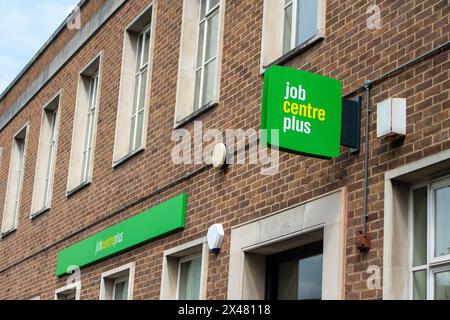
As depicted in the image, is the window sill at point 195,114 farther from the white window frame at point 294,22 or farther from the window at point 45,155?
the window at point 45,155

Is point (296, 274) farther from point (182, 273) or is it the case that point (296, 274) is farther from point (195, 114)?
point (195, 114)

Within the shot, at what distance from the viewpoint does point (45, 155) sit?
1795 centimetres

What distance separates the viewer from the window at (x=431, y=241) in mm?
7918

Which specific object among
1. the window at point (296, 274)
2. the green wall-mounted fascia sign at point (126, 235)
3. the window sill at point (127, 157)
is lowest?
the window at point (296, 274)

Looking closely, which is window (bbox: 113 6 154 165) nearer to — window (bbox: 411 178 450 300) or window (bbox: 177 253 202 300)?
window (bbox: 177 253 202 300)

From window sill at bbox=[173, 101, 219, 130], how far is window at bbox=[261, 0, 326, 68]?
1.12m

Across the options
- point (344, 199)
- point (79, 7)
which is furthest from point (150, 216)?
point (79, 7)

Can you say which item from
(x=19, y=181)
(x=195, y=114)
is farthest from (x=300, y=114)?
(x=19, y=181)

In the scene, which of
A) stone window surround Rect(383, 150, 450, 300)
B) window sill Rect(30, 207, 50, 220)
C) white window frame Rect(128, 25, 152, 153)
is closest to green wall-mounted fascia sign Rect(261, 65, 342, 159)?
stone window surround Rect(383, 150, 450, 300)

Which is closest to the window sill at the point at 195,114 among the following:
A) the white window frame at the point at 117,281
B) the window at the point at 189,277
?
the window at the point at 189,277

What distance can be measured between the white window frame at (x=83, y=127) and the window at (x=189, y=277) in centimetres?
379

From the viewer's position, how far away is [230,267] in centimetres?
1041

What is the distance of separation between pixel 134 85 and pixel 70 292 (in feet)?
10.7
